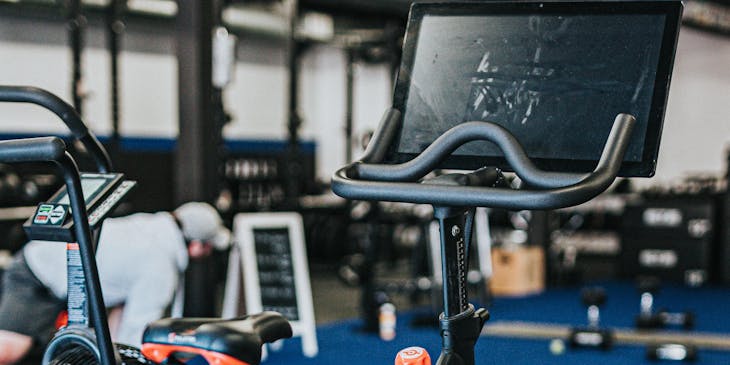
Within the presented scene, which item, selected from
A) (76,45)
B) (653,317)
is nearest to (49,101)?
(653,317)

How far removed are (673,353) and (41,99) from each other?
4.93m

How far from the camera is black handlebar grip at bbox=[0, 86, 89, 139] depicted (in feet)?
5.98

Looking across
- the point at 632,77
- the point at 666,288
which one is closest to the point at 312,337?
the point at 632,77

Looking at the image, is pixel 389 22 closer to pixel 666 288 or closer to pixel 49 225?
pixel 666 288

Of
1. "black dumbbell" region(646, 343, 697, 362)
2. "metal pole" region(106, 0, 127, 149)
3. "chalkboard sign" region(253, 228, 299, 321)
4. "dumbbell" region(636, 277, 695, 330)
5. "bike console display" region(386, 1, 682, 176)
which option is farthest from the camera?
"metal pole" region(106, 0, 127, 149)

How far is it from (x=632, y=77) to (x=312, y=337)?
15.0 ft

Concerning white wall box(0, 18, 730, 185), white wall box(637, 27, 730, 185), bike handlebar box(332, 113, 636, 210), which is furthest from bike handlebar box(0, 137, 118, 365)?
white wall box(637, 27, 730, 185)

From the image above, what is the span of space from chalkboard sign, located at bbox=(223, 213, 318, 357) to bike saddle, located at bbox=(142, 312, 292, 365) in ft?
12.7

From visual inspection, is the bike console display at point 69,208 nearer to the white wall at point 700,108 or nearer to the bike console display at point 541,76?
the bike console display at point 541,76

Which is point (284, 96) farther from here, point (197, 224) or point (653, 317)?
point (197, 224)

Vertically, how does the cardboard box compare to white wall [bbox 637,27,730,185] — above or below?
below

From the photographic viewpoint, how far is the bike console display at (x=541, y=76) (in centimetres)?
160

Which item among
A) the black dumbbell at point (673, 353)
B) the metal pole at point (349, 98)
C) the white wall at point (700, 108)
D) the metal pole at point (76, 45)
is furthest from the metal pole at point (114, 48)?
the white wall at point (700, 108)

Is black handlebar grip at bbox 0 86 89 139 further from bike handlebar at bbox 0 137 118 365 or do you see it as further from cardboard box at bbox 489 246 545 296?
cardboard box at bbox 489 246 545 296
